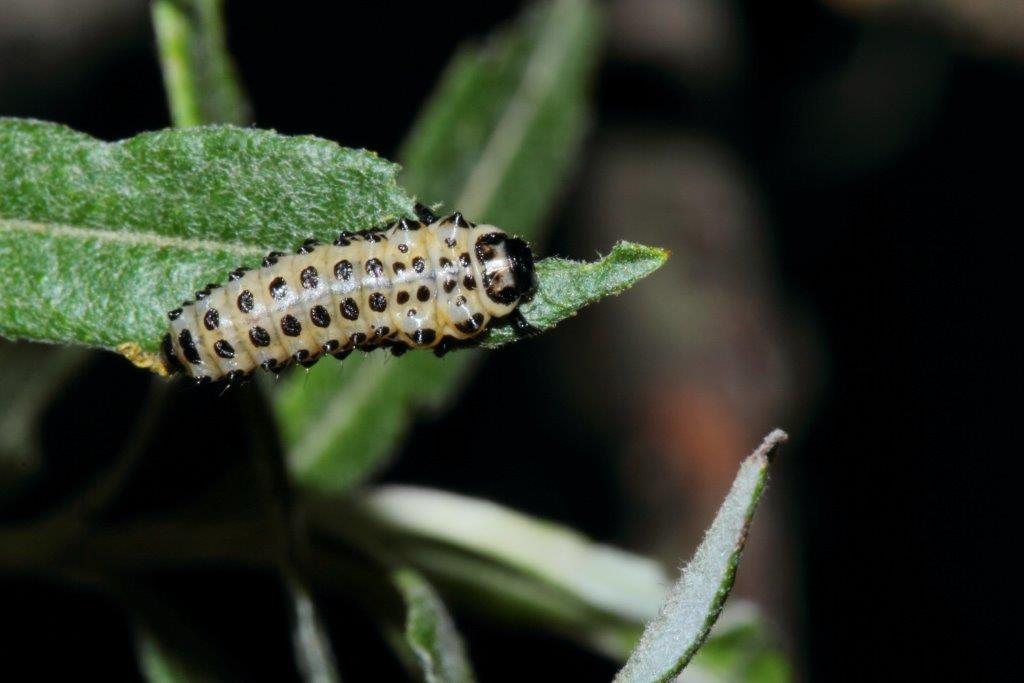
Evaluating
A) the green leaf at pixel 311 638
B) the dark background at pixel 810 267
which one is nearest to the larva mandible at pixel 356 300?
the green leaf at pixel 311 638

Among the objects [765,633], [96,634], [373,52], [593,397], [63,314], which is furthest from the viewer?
[373,52]

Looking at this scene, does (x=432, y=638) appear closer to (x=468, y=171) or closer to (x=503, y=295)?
(x=503, y=295)

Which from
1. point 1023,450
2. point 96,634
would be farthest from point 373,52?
point 1023,450

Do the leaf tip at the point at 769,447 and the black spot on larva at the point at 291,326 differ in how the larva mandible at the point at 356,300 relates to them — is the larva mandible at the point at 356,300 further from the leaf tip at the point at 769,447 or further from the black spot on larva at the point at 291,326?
the leaf tip at the point at 769,447

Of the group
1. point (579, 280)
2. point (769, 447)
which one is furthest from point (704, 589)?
point (579, 280)

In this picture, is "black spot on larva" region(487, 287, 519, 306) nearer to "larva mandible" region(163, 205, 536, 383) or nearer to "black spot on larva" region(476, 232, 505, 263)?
"larva mandible" region(163, 205, 536, 383)

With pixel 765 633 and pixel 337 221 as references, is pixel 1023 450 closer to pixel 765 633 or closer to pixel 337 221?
pixel 765 633

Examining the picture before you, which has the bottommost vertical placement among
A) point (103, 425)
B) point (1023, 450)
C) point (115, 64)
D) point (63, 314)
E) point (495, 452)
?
point (63, 314)
